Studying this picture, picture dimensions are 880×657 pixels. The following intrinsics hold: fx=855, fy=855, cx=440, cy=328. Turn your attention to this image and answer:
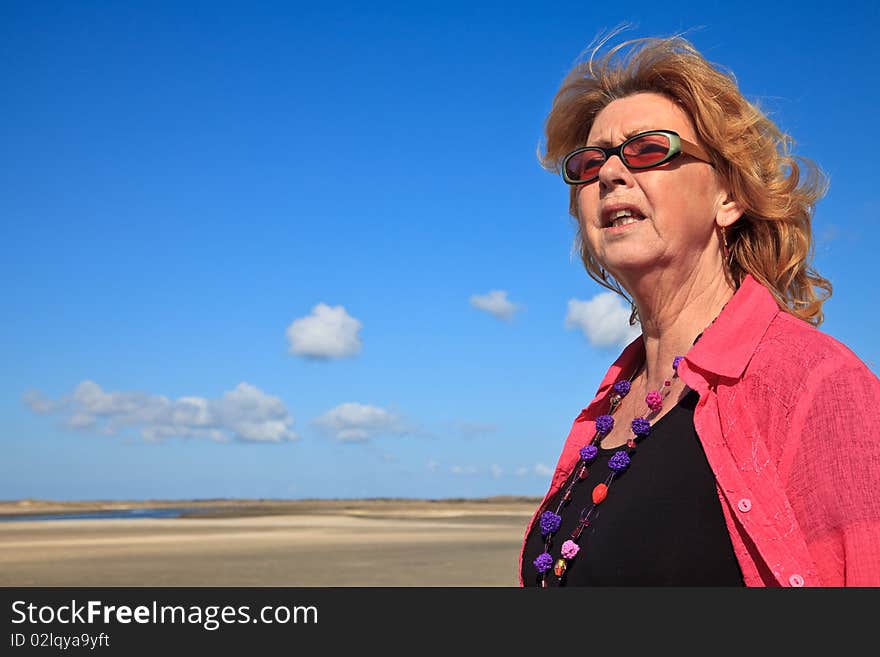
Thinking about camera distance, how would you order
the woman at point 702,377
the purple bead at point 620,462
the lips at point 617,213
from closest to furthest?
the woman at point 702,377, the purple bead at point 620,462, the lips at point 617,213

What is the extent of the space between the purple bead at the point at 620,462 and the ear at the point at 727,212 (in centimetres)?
82

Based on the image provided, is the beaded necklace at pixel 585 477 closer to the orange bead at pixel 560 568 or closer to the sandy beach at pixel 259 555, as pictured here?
the orange bead at pixel 560 568

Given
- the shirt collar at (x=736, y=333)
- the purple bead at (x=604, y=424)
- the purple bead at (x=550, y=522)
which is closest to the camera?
the shirt collar at (x=736, y=333)

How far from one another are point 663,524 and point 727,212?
3.54ft

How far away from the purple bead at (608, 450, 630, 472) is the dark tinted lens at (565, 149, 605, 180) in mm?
971

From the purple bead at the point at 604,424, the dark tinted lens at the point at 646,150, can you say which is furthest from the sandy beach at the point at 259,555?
the dark tinted lens at the point at 646,150

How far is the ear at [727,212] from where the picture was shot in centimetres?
278

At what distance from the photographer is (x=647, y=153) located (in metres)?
2.74

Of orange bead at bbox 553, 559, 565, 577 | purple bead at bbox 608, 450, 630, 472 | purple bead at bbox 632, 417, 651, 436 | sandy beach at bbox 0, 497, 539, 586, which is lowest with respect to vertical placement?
orange bead at bbox 553, 559, 565, 577

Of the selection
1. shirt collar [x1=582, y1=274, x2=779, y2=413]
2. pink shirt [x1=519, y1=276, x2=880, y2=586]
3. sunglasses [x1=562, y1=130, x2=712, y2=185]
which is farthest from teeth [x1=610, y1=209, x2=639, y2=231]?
pink shirt [x1=519, y1=276, x2=880, y2=586]

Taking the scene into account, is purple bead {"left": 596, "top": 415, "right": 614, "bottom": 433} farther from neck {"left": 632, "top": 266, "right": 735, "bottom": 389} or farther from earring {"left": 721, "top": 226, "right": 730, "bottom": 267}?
earring {"left": 721, "top": 226, "right": 730, "bottom": 267}

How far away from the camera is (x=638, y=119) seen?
9.43ft

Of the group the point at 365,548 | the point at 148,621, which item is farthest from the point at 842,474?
the point at 365,548

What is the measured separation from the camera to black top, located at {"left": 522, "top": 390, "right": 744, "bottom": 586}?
2.21 m
